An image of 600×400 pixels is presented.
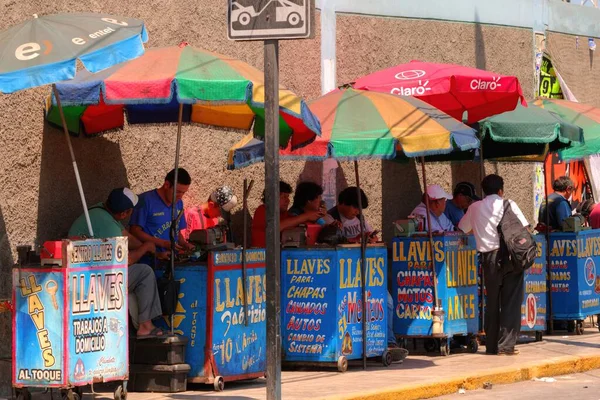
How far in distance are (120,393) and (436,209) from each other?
519 cm

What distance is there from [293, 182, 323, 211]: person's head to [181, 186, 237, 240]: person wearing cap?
2.65ft

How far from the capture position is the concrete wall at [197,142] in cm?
1039

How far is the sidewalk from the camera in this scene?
10398mm

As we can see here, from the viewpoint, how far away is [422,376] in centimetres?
1161

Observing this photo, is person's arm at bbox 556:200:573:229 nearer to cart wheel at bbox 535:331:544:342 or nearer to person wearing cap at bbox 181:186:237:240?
cart wheel at bbox 535:331:544:342

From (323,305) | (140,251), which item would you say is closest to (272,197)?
(140,251)

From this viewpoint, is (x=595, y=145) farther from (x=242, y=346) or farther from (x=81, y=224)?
(x=81, y=224)

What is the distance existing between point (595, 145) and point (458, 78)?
3.09 m

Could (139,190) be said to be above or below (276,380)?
above

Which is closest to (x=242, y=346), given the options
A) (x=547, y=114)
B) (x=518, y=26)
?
(x=547, y=114)

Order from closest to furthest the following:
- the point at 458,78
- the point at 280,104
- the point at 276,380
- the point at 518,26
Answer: the point at 276,380
the point at 280,104
the point at 458,78
the point at 518,26

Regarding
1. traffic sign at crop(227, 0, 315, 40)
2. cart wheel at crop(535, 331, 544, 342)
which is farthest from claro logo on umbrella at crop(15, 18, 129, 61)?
cart wheel at crop(535, 331, 544, 342)

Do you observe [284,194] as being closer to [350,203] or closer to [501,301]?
[350,203]

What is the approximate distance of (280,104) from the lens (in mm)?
9953
